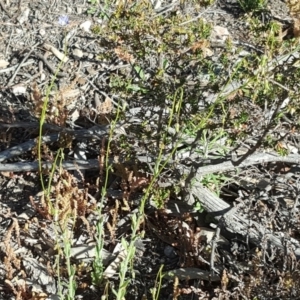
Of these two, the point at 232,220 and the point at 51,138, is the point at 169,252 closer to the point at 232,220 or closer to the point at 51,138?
the point at 232,220

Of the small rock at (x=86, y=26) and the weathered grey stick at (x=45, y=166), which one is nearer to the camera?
the weathered grey stick at (x=45, y=166)

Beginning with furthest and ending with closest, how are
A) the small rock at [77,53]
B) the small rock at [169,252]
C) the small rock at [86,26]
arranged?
1. the small rock at [86,26]
2. the small rock at [77,53]
3. the small rock at [169,252]

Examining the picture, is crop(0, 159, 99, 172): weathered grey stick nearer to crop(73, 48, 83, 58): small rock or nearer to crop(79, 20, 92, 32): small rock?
crop(73, 48, 83, 58): small rock

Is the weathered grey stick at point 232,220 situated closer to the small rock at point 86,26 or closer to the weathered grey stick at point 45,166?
the weathered grey stick at point 45,166

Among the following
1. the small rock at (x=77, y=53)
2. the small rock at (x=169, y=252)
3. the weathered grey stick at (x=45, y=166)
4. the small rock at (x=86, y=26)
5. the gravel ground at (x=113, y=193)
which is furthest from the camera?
the small rock at (x=86, y=26)

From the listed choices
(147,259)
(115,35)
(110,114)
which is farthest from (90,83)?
(147,259)

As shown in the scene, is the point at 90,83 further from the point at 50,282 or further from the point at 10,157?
the point at 50,282

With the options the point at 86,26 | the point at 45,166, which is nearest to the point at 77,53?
the point at 86,26

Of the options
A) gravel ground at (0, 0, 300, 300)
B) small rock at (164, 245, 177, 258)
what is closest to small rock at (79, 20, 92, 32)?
gravel ground at (0, 0, 300, 300)

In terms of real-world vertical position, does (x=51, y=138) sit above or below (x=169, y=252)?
above

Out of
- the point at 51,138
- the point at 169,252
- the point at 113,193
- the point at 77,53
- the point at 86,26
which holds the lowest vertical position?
the point at 169,252

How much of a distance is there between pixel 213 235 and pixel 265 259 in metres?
0.31

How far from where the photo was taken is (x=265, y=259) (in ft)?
10.2

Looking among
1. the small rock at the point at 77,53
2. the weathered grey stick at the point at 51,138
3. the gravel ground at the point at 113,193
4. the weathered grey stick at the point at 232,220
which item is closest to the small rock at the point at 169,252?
the gravel ground at the point at 113,193
